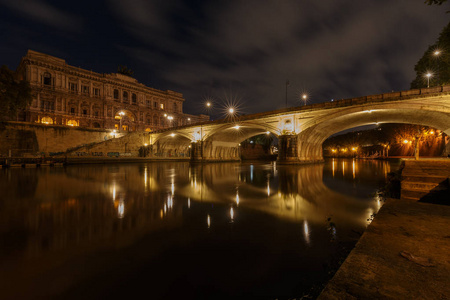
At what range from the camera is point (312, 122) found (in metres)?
24.0

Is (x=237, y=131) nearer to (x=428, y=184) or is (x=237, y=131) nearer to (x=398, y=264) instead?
(x=428, y=184)

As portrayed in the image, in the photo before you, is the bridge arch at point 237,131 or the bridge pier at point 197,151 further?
the bridge pier at point 197,151

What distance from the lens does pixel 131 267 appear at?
9.62 ft

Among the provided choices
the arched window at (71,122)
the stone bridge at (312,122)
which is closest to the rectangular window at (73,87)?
the arched window at (71,122)

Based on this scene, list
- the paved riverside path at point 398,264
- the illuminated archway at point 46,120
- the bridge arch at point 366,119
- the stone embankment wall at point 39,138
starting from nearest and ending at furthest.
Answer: the paved riverside path at point 398,264 < the bridge arch at point 366,119 < the stone embankment wall at point 39,138 < the illuminated archway at point 46,120

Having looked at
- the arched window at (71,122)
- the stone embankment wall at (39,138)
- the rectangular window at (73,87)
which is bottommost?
the stone embankment wall at (39,138)

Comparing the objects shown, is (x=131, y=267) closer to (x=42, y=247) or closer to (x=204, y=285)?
(x=204, y=285)

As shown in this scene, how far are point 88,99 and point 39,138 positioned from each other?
68.7 ft

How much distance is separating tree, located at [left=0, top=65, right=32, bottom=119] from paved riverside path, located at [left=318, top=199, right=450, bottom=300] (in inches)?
1695

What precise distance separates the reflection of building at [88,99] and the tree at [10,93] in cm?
804

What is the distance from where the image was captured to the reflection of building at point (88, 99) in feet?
Result: 150

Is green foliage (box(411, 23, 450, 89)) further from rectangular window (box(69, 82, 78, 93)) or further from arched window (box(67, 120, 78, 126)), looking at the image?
rectangular window (box(69, 82, 78, 93))

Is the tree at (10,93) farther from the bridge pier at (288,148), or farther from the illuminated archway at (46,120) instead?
the bridge pier at (288,148)

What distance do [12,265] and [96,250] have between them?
1.08 metres
